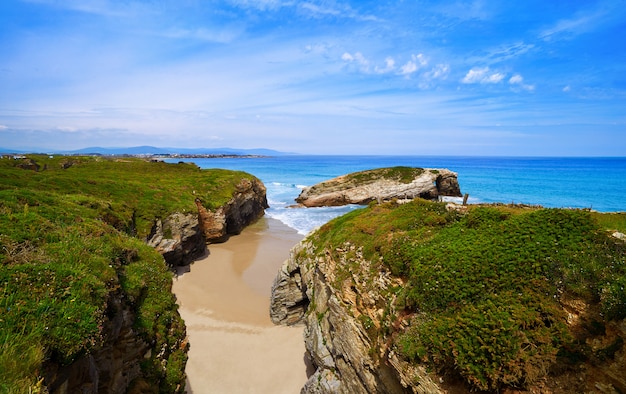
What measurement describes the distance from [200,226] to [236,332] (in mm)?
14660

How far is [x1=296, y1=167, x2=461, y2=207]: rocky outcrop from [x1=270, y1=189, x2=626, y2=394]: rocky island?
4107cm

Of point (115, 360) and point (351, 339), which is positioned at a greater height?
point (115, 360)

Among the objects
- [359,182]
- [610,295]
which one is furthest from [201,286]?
[359,182]

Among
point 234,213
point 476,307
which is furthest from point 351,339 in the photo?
point 234,213

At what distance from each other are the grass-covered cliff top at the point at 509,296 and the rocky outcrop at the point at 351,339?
0.37 meters

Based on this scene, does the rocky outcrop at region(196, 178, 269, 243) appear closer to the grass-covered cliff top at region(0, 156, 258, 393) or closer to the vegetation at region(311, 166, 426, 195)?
the grass-covered cliff top at region(0, 156, 258, 393)

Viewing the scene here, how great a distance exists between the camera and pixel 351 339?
37.0 ft

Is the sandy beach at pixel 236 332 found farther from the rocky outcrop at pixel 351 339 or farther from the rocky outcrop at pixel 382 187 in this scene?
the rocky outcrop at pixel 382 187

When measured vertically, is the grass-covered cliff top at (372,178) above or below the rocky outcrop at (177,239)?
above

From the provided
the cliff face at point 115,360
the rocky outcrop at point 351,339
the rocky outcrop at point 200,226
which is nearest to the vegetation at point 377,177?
the rocky outcrop at point 200,226

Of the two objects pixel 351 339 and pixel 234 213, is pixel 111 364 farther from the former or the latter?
pixel 234 213

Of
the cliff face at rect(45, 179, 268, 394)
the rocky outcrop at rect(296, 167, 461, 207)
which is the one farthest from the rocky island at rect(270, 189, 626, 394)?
the rocky outcrop at rect(296, 167, 461, 207)

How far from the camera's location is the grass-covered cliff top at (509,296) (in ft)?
22.5

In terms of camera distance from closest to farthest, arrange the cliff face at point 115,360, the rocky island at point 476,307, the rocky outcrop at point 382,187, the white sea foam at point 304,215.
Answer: the cliff face at point 115,360
the rocky island at point 476,307
the white sea foam at point 304,215
the rocky outcrop at point 382,187
